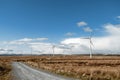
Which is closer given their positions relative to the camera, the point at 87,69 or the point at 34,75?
the point at 34,75

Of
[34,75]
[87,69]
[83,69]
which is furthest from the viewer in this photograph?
[83,69]

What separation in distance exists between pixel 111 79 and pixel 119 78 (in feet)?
3.49

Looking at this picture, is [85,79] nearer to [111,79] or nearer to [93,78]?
[93,78]

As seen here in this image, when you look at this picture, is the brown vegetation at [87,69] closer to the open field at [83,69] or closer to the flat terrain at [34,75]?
the open field at [83,69]

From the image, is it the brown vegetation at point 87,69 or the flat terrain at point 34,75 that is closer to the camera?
the flat terrain at point 34,75

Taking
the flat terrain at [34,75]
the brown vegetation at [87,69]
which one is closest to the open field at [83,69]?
the brown vegetation at [87,69]

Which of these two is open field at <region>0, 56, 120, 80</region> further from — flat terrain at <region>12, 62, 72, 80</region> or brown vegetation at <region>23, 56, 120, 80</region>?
flat terrain at <region>12, 62, 72, 80</region>

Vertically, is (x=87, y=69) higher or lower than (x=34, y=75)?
higher

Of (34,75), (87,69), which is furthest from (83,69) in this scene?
(34,75)

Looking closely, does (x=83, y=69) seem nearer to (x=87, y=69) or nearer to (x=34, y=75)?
(x=87, y=69)

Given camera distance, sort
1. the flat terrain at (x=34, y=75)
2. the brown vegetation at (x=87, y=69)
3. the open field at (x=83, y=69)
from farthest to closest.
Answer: the open field at (x=83, y=69) < the brown vegetation at (x=87, y=69) < the flat terrain at (x=34, y=75)

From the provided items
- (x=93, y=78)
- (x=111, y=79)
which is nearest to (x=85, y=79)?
(x=93, y=78)

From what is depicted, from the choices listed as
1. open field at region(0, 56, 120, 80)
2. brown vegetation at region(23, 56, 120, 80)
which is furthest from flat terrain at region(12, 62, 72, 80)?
brown vegetation at region(23, 56, 120, 80)

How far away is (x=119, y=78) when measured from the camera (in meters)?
26.3
